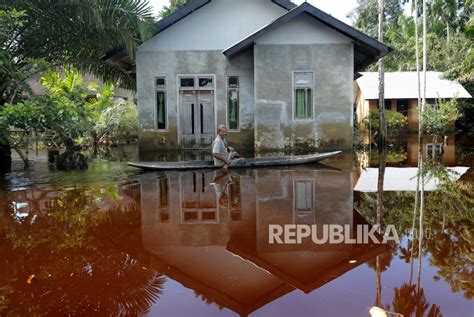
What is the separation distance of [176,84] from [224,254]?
12150 millimetres

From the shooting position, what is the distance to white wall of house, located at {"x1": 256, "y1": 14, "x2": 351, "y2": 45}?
1482cm

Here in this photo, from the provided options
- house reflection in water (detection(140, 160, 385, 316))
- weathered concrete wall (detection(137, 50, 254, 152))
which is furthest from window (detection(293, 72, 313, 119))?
house reflection in water (detection(140, 160, 385, 316))

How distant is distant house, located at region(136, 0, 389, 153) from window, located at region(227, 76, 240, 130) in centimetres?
4

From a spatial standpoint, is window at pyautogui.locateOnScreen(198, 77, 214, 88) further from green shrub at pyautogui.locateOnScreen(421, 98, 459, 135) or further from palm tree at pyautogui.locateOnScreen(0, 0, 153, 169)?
green shrub at pyautogui.locateOnScreen(421, 98, 459, 135)

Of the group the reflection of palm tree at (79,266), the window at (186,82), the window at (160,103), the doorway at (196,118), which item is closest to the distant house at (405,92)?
the doorway at (196,118)

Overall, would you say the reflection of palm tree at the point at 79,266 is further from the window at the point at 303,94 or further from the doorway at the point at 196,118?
the doorway at the point at 196,118

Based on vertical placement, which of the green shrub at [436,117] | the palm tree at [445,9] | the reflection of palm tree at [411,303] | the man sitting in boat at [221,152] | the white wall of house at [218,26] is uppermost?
the palm tree at [445,9]

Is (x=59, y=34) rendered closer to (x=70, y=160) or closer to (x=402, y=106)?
(x=70, y=160)

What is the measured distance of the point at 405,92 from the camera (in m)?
25.7

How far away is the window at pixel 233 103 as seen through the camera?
16031 mm

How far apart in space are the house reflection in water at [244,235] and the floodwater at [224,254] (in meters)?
0.02

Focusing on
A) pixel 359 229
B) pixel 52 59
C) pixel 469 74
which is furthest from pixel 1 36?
pixel 469 74

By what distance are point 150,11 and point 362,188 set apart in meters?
7.73

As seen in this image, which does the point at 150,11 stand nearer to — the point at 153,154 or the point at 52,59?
the point at 52,59
